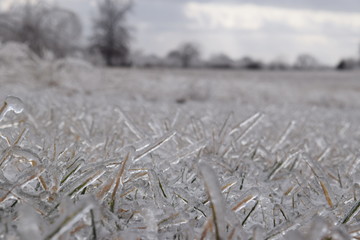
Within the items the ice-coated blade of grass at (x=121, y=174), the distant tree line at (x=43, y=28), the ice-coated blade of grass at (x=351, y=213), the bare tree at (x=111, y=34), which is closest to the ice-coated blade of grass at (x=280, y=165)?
the ice-coated blade of grass at (x=351, y=213)

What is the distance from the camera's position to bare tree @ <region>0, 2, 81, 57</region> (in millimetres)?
5883

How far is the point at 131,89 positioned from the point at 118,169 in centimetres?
368

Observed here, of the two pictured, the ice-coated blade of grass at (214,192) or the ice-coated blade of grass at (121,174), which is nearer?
the ice-coated blade of grass at (214,192)

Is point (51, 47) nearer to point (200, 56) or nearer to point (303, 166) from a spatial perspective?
point (303, 166)

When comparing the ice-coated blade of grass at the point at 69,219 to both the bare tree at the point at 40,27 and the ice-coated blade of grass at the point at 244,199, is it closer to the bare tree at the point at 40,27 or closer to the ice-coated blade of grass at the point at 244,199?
the ice-coated blade of grass at the point at 244,199

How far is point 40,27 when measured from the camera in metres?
6.03

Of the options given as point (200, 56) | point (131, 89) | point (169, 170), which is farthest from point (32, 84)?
point (200, 56)

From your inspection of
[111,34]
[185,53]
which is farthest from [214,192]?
[185,53]

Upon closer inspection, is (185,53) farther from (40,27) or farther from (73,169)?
(73,169)

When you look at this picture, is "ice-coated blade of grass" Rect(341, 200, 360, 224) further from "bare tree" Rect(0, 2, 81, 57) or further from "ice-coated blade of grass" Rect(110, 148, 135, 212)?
"bare tree" Rect(0, 2, 81, 57)

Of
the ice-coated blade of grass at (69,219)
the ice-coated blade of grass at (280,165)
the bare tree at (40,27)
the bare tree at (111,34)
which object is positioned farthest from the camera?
the bare tree at (111,34)

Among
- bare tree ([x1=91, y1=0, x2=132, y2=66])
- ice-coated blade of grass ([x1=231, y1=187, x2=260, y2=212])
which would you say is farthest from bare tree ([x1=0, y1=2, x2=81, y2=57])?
bare tree ([x1=91, y1=0, x2=132, y2=66])

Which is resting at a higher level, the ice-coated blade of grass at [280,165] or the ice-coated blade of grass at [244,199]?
the ice-coated blade of grass at [244,199]

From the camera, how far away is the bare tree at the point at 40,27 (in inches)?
232
